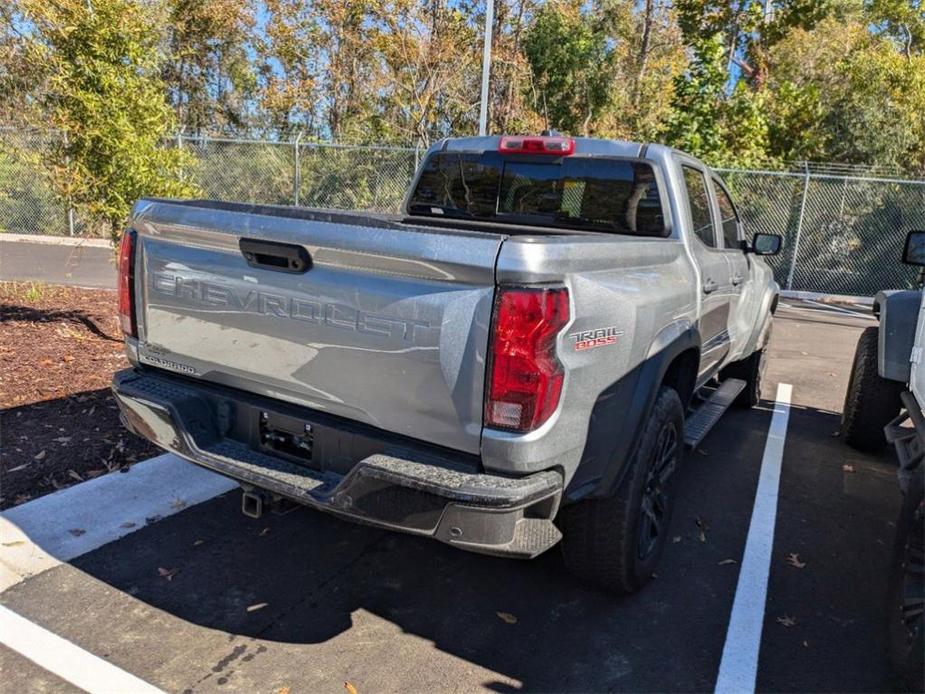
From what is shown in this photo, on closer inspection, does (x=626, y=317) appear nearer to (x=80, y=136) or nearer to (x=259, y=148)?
(x=80, y=136)

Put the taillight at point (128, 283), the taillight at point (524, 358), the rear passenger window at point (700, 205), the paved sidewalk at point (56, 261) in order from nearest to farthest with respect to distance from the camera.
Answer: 1. the taillight at point (524, 358)
2. the taillight at point (128, 283)
3. the rear passenger window at point (700, 205)
4. the paved sidewalk at point (56, 261)

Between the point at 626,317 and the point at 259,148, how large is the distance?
14142 mm

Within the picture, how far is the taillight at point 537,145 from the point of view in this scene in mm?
3982

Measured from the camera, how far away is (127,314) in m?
3.25

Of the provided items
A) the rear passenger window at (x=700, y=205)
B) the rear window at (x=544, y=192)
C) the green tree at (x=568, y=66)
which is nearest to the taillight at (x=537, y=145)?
the rear window at (x=544, y=192)

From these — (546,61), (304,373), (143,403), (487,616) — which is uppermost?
(546,61)

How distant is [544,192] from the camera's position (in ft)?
13.6

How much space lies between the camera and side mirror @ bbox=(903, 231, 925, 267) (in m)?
4.42

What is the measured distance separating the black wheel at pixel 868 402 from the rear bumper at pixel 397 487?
12.5ft

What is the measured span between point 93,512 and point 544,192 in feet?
10.0

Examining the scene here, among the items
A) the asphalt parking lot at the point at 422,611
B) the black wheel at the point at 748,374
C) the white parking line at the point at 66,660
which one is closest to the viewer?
the white parking line at the point at 66,660

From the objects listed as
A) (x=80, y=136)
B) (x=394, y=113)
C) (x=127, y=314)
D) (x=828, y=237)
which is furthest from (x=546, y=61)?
(x=127, y=314)

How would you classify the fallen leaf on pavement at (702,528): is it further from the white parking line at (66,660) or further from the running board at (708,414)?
the white parking line at (66,660)

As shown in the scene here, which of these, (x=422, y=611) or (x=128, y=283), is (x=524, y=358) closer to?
(x=422, y=611)
